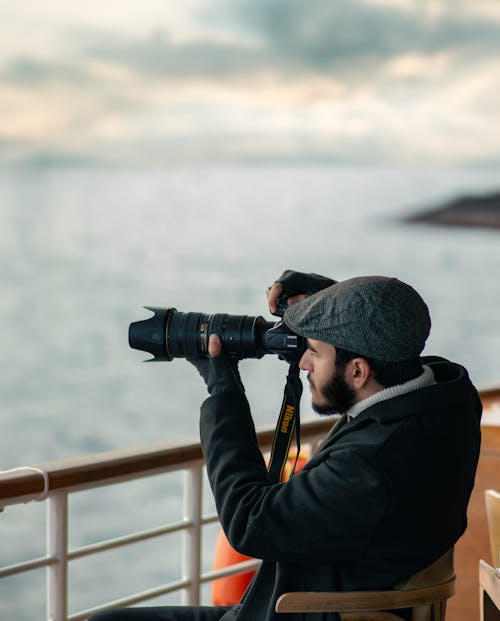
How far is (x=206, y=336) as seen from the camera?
4.59ft

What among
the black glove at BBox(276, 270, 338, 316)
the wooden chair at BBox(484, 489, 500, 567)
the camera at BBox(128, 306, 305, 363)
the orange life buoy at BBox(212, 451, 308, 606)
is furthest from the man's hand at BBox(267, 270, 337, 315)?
the orange life buoy at BBox(212, 451, 308, 606)

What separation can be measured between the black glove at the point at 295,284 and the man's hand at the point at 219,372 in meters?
0.20

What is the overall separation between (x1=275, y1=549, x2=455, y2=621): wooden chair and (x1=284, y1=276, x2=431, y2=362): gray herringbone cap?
1.14 ft

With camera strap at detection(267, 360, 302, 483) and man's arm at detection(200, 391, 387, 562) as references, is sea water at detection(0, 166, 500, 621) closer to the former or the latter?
camera strap at detection(267, 360, 302, 483)

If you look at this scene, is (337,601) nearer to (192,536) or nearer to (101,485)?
(101,485)

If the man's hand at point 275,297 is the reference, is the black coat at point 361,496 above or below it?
below

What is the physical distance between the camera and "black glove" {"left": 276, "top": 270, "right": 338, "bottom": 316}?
1553 millimetres

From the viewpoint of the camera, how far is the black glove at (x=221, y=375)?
135 cm

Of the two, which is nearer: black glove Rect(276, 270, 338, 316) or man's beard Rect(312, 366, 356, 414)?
man's beard Rect(312, 366, 356, 414)

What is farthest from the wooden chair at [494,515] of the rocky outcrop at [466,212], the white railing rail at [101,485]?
the rocky outcrop at [466,212]

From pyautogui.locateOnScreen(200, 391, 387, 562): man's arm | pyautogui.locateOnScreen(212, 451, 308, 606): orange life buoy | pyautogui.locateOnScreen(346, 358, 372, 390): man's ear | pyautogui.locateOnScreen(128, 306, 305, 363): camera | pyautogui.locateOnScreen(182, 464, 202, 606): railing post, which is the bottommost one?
pyautogui.locateOnScreen(212, 451, 308, 606): orange life buoy

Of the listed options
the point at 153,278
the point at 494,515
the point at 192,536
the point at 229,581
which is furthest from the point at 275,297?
the point at 153,278

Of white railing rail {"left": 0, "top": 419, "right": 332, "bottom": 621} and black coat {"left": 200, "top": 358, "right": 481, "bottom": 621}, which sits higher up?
black coat {"left": 200, "top": 358, "right": 481, "bottom": 621}

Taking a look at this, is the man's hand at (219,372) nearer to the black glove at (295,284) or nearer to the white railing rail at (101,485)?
the black glove at (295,284)
